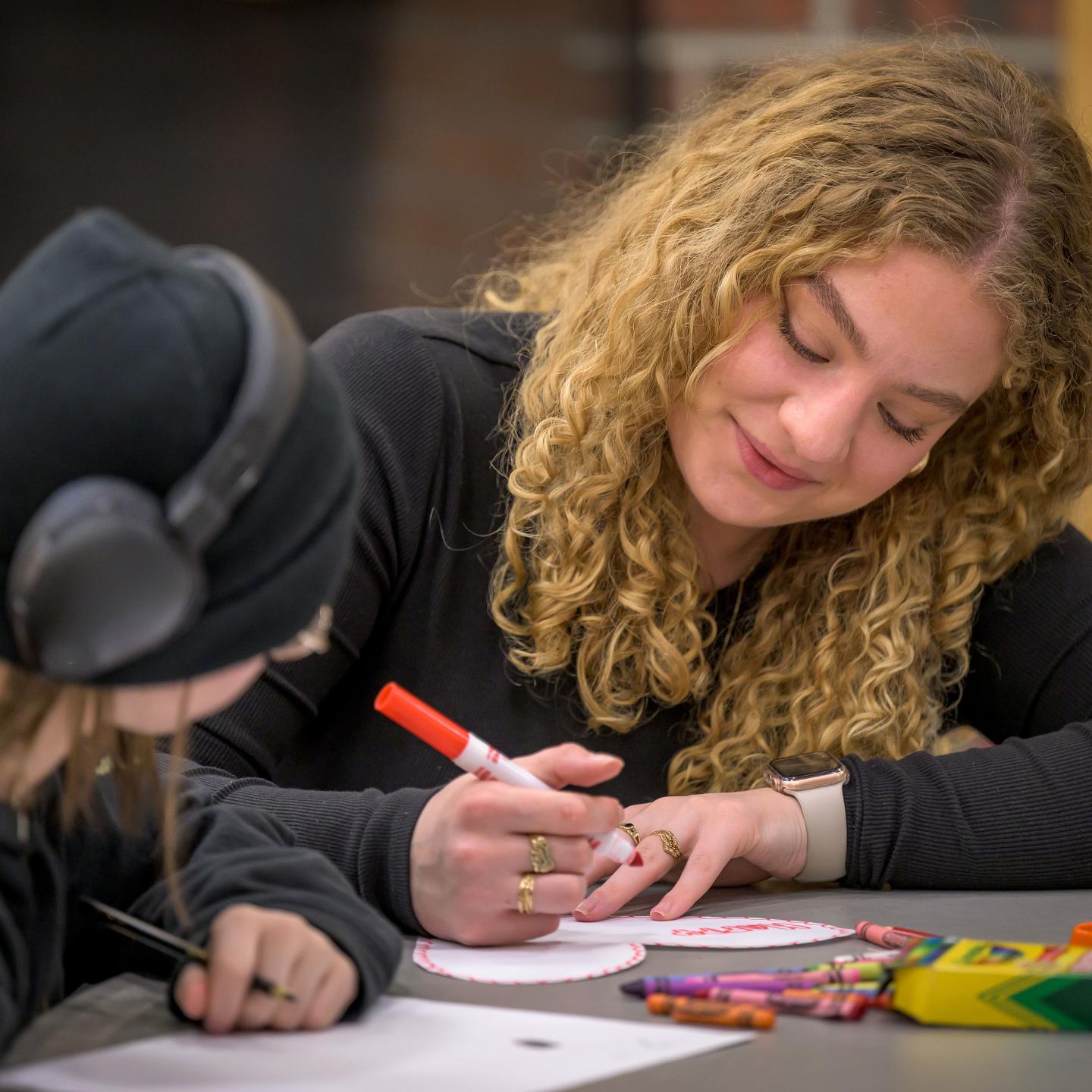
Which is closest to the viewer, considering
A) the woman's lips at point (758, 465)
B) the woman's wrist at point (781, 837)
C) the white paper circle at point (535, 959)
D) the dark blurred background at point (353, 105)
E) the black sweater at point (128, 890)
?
the black sweater at point (128, 890)

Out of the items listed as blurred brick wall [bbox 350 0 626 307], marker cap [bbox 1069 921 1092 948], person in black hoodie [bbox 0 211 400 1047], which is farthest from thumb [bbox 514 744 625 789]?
blurred brick wall [bbox 350 0 626 307]

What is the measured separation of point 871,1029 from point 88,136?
3.17m

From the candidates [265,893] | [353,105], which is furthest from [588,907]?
[353,105]

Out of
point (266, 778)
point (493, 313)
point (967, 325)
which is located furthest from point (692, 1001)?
point (493, 313)

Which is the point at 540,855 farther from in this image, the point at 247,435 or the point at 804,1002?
the point at 247,435

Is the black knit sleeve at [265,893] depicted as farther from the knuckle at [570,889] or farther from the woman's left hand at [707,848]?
the woman's left hand at [707,848]

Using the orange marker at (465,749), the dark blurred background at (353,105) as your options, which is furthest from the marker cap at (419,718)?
the dark blurred background at (353,105)

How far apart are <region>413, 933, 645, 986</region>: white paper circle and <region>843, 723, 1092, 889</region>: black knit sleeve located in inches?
13.2

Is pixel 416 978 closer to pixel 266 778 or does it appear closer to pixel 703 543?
pixel 266 778

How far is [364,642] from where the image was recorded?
1313mm

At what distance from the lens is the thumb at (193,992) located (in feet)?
2.35

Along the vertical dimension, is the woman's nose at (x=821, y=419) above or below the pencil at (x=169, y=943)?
above

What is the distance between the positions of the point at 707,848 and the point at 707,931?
113 millimetres

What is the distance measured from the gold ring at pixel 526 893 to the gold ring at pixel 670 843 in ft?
0.68
